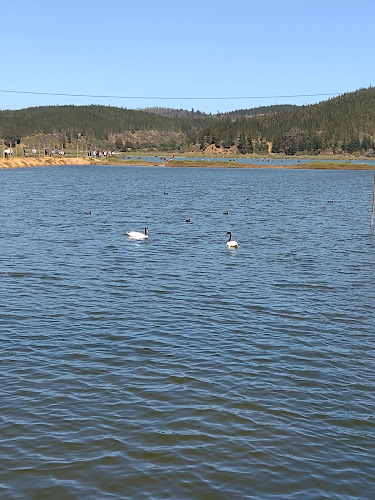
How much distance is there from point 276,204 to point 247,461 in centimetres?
6681

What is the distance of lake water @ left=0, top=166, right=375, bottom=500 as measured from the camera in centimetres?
1184

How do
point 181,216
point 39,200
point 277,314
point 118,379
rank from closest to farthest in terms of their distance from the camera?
1. point 118,379
2. point 277,314
3. point 181,216
4. point 39,200

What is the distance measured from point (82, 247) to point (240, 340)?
66.2ft

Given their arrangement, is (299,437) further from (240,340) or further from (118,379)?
(240,340)

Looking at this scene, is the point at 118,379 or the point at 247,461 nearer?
the point at 247,461

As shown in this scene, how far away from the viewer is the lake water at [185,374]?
38.8ft

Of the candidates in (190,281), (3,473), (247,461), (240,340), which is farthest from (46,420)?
(190,281)

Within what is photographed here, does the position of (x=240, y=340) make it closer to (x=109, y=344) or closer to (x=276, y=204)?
(x=109, y=344)

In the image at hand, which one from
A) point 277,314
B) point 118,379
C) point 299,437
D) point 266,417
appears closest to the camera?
point 299,437

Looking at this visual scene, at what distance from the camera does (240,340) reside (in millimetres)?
19938

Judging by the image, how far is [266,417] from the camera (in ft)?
46.9

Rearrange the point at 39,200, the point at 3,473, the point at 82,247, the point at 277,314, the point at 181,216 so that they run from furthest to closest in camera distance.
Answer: the point at 39,200 < the point at 181,216 < the point at 82,247 < the point at 277,314 < the point at 3,473

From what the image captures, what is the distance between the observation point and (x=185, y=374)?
55.1 feet

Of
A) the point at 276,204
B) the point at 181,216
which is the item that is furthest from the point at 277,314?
the point at 276,204
